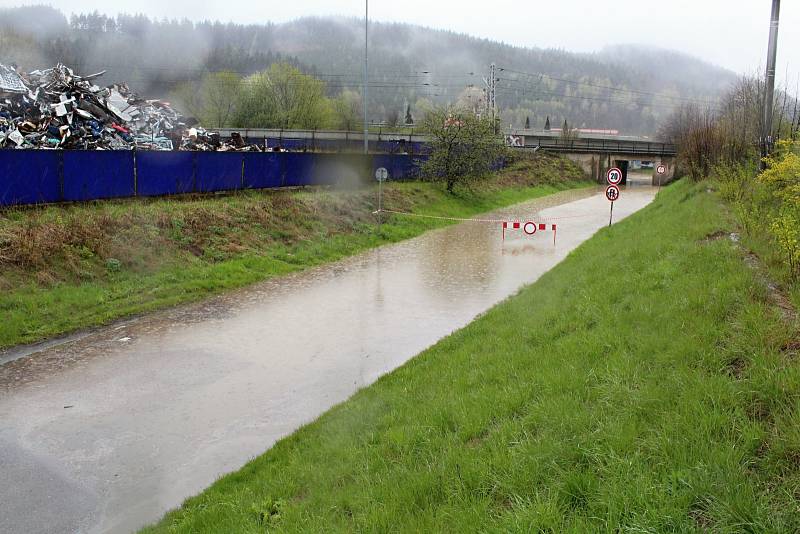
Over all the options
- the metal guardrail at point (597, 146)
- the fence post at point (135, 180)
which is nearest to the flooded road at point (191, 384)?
the fence post at point (135, 180)

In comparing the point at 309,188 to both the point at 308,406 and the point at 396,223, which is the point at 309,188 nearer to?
the point at 396,223

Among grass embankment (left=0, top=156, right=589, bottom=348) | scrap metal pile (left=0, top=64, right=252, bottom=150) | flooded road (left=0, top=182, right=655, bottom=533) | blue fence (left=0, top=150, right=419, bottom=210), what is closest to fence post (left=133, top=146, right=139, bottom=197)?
blue fence (left=0, top=150, right=419, bottom=210)

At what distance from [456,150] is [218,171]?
19.8m

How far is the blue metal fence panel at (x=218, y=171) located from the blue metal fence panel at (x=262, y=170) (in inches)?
19.2

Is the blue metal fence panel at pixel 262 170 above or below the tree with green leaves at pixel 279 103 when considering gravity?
below

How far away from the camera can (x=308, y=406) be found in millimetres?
8961

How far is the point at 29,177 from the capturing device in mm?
17031

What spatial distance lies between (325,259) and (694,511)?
1852cm

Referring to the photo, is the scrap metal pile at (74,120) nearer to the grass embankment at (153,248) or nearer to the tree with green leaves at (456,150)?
the grass embankment at (153,248)

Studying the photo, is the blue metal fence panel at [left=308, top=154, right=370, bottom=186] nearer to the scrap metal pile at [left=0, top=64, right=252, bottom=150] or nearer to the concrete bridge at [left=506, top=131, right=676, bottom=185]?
the scrap metal pile at [left=0, top=64, right=252, bottom=150]

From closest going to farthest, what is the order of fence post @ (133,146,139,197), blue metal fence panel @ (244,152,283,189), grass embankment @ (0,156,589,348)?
grass embankment @ (0,156,589,348) < fence post @ (133,146,139,197) < blue metal fence panel @ (244,152,283,189)

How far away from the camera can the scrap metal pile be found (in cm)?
2147

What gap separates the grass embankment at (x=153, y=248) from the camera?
13477 mm

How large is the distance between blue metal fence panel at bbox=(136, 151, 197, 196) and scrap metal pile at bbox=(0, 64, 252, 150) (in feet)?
9.97
